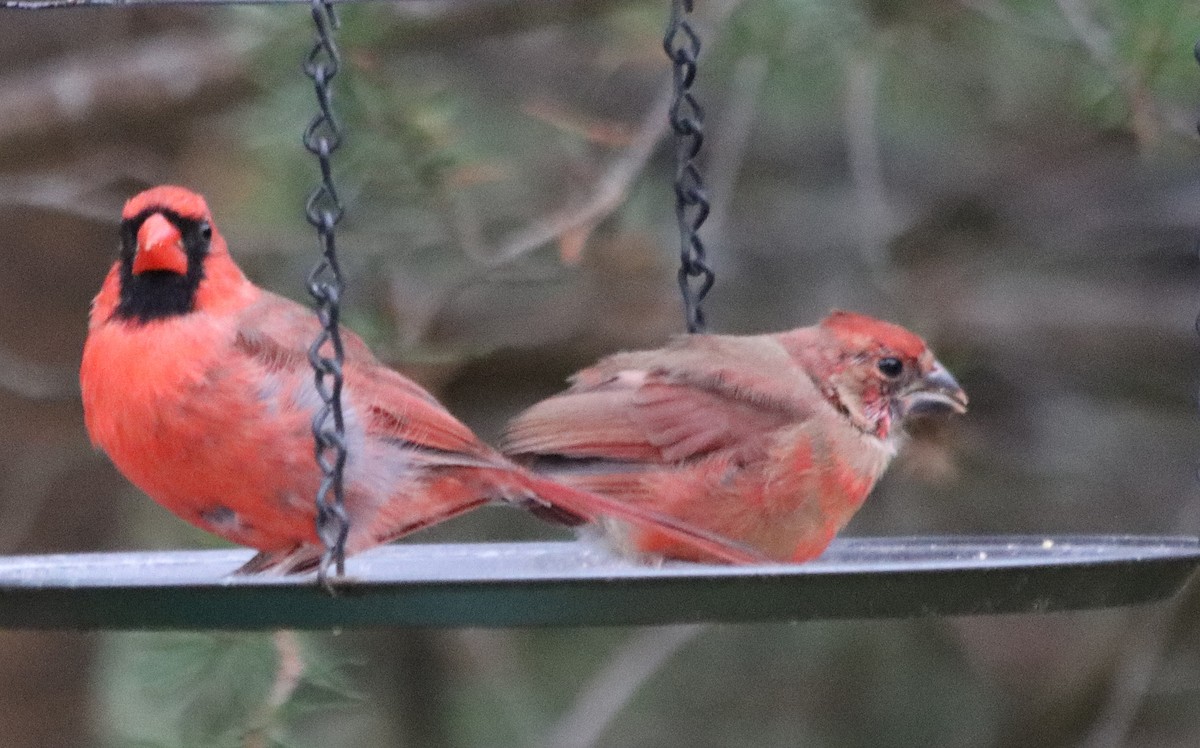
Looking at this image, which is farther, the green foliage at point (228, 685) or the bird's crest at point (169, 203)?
the green foliage at point (228, 685)

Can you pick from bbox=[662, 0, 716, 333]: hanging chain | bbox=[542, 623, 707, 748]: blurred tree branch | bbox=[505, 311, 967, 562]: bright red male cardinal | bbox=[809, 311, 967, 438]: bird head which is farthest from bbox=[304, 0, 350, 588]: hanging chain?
bbox=[542, 623, 707, 748]: blurred tree branch

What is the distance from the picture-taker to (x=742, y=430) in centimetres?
295

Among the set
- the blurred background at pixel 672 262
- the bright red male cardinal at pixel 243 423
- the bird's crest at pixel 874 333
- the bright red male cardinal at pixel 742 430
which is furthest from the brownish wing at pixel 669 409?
the blurred background at pixel 672 262

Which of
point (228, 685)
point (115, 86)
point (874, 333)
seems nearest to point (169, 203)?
point (228, 685)

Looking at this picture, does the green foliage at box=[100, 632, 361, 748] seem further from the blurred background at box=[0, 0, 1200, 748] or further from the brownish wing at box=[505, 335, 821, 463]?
the brownish wing at box=[505, 335, 821, 463]

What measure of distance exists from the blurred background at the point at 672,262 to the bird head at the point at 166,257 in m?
0.70

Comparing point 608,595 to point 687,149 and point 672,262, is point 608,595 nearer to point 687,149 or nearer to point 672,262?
point 687,149

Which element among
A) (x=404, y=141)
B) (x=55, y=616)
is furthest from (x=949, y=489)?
(x=55, y=616)

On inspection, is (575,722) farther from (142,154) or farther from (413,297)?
(142,154)

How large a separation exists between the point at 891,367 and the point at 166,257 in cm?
122

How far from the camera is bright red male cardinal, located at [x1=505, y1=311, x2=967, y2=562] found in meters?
2.87

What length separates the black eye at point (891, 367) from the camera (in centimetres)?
309

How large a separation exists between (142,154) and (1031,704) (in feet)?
7.97

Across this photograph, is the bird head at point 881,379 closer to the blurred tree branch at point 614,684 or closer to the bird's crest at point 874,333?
the bird's crest at point 874,333
